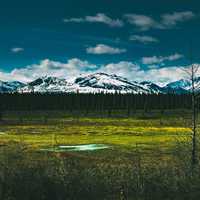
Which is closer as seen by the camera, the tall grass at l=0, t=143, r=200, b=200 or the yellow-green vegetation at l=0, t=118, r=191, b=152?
the tall grass at l=0, t=143, r=200, b=200

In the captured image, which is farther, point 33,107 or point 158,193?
point 33,107

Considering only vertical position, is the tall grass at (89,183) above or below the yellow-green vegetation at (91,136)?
above

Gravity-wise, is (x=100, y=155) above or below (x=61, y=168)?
below

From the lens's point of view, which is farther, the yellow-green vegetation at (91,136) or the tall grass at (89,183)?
the yellow-green vegetation at (91,136)

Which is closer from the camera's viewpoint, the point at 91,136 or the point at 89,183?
the point at 89,183

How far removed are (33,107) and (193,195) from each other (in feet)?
599

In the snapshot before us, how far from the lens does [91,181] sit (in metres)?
11.7

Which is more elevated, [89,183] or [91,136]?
[89,183]

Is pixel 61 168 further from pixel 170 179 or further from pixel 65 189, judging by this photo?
pixel 170 179

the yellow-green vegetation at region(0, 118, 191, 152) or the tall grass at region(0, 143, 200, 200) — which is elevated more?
the tall grass at region(0, 143, 200, 200)

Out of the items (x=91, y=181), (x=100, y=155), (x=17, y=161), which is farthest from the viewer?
(x=100, y=155)

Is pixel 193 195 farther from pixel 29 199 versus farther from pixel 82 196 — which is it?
pixel 29 199

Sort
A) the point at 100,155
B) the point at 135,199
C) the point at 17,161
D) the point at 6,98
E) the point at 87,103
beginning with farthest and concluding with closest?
1. the point at 87,103
2. the point at 6,98
3. the point at 100,155
4. the point at 17,161
5. the point at 135,199

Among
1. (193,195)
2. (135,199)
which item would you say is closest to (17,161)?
(135,199)
